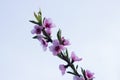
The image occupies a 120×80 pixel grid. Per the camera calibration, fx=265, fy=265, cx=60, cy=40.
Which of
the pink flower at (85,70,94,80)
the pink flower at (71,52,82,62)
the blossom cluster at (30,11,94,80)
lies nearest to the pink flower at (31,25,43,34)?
the blossom cluster at (30,11,94,80)

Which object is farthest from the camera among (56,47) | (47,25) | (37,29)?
(47,25)

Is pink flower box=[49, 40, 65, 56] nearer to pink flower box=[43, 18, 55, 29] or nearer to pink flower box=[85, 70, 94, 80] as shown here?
pink flower box=[43, 18, 55, 29]

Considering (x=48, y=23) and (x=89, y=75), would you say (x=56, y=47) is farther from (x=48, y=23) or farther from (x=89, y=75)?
(x=89, y=75)

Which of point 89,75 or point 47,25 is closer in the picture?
point 89,75

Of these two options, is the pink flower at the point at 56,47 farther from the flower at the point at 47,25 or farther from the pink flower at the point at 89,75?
the pink flower at the point at 89,75

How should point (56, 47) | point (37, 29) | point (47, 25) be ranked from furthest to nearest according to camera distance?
point (47, 25), point (37, 29), point (56, 47)

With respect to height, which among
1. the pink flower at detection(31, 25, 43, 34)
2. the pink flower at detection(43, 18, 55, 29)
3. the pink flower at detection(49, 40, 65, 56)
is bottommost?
the pink flower at detection(49, 40, 65, 56)

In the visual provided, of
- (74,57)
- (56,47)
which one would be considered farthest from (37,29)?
(74,57)

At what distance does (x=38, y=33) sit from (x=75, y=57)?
0.90 metres

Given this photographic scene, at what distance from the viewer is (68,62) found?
202 inches

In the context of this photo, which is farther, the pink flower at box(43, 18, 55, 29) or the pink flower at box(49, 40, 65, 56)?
the pink flower at box(43, 18, 55, 29)

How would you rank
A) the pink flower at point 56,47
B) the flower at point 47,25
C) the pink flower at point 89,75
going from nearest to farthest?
the pink flower at point 56,47 < the pink flower at point 89,75 < the flower at point 47,25

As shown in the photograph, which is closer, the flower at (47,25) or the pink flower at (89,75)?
the pink flower at (89,75)

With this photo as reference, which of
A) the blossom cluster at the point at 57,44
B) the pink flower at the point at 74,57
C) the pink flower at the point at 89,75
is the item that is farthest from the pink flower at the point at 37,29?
the pink flower at the point at 89,75
